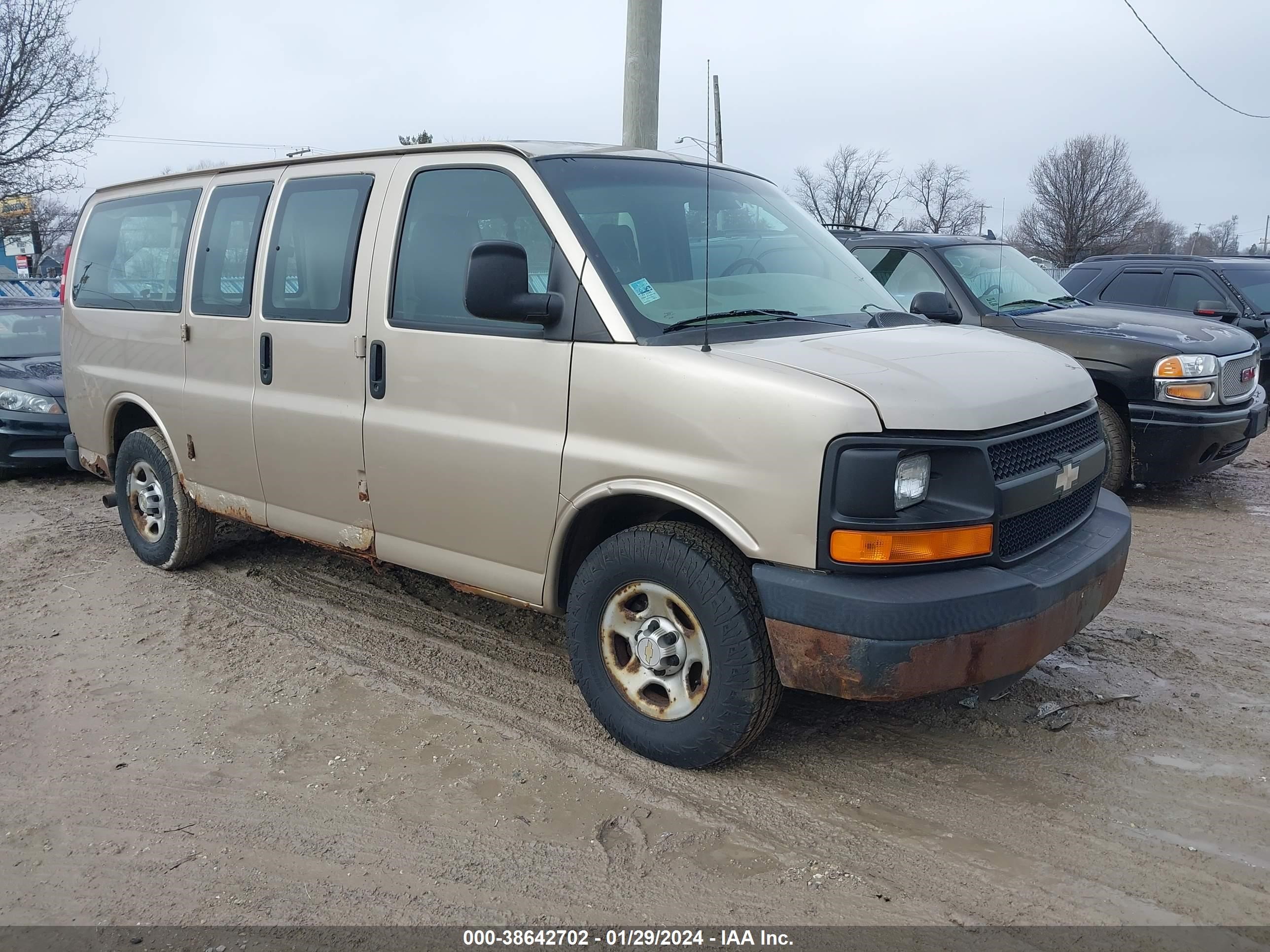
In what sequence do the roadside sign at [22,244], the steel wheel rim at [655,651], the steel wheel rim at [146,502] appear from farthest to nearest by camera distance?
the roadside sign at [22,244], the steel wheel rim at [146,502], the steel wheel rim at [655,651]

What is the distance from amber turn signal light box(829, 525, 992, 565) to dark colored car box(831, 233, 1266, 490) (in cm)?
377

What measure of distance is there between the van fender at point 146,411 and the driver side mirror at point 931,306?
3.79 m

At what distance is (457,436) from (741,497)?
4.15ft

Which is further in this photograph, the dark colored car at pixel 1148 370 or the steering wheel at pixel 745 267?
the dark colored car at pixel 1148 370

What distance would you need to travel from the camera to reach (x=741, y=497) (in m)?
3.15

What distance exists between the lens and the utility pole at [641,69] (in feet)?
26.6

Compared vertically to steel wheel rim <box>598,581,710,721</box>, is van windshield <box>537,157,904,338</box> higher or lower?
higher

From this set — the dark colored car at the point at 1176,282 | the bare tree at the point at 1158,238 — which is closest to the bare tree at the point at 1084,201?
the bare tree at the point at 1158,238

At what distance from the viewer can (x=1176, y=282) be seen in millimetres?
10773

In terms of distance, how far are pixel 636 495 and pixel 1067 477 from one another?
58.2 inches

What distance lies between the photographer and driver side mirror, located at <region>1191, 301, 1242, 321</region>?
9.59 metres

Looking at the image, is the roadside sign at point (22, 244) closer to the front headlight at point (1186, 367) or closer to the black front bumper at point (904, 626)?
the front headlight at point (1186, 367)

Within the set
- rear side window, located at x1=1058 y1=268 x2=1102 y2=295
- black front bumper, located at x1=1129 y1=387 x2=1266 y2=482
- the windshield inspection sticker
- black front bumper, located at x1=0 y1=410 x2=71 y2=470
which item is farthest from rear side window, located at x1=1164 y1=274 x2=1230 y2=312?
black front bumper, located at x1=0 y1=410 x2=71 y2=470

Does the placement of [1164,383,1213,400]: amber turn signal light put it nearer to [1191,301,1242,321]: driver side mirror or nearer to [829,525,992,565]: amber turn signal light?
[1191,301,1242,321]: driver side mirror
